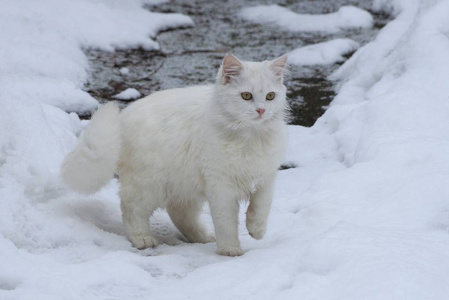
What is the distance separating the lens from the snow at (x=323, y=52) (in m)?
8.02

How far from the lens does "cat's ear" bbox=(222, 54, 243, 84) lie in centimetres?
354

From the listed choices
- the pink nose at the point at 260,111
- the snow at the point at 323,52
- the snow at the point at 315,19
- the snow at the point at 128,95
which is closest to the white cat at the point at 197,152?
the pink nose at the point at 260,111

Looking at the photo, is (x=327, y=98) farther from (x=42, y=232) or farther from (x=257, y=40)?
(x=42, y=232)

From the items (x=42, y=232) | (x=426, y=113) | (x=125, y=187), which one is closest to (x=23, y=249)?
(x=42, y=232)

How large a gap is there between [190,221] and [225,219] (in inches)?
22.4

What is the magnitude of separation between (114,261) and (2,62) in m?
3.72

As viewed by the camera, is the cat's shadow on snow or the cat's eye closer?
the cat's eye

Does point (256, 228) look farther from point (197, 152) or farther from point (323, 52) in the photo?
point (323, 52)

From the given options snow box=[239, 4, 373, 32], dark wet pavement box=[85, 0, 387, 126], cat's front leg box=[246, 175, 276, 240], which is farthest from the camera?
snow box=[239, 4, 373, 32]

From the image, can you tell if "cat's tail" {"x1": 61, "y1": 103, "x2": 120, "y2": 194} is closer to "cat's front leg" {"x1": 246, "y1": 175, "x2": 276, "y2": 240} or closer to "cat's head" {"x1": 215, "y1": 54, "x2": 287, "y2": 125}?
"cat's head" {"x1": 215, "y1": 54, "x2": 287, "y2": 125}

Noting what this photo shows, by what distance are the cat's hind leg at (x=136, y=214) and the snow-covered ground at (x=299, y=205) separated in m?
0.09

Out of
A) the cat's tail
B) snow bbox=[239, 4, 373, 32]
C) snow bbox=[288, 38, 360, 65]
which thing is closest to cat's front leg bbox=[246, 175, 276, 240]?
the cat's tail

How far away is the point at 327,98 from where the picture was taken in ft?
22.5

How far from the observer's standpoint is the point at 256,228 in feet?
12.3
